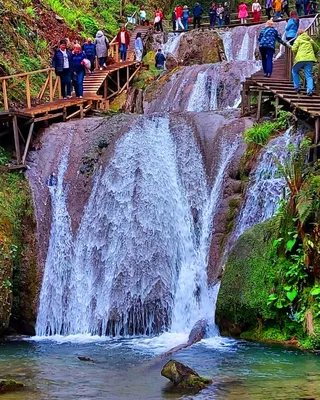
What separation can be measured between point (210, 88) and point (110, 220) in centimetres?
1035

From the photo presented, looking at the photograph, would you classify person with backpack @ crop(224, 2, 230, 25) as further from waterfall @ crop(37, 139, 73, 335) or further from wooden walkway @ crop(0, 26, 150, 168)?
waterfall @ crop(37, 139, 73, 335)

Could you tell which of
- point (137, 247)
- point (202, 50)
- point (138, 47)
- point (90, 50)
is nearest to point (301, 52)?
point (137, 247)

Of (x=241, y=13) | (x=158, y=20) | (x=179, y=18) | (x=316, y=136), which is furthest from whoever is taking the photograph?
(x=179, y=18)

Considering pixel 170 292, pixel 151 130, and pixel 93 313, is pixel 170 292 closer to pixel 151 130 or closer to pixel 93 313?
pixel 93 313

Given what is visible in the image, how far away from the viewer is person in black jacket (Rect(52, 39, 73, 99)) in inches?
844

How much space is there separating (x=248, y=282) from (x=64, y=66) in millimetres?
11554

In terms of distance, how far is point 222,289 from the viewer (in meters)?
13.8

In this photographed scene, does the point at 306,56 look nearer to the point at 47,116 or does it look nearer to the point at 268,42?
the point at 268,42

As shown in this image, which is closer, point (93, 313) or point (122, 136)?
point (93, 313)

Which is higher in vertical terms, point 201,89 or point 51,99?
point 201,89

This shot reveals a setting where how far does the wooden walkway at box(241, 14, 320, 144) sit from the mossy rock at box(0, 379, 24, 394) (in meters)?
8.76

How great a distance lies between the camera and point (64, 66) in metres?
21.8

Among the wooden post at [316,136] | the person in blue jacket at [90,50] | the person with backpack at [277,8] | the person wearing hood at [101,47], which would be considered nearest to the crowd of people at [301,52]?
the wooden post at [316,136]

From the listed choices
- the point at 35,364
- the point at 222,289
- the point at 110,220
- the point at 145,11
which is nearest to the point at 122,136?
the point at 110,220
